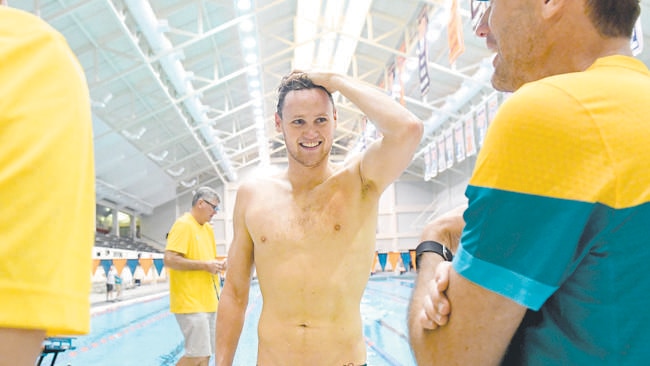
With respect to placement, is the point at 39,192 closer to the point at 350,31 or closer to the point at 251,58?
the point at 251,58

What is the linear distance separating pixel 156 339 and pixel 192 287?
14.1ft

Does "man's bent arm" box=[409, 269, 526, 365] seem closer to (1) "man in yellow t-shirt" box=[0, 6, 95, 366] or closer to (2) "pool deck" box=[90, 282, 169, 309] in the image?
(1) "man in yellow t-shirt" box=[0, 6, 95, 366]

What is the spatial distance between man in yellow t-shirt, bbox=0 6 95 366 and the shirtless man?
1528mm

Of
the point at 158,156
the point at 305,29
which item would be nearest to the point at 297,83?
the point at 305,29

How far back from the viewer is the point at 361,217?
7.39 ft

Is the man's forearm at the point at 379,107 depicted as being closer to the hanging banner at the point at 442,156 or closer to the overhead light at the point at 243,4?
the overhead light at the point at 243,4

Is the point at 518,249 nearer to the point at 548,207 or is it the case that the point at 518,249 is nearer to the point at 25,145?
the point at 548,207

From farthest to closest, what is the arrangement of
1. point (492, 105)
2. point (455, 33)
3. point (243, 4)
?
1. point (492, 105)
2. point (243, 4)
3. point (455, 33)

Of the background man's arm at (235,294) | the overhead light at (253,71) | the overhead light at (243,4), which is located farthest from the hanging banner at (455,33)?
the background man's arm at (235,294)

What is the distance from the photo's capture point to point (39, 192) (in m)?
0.61

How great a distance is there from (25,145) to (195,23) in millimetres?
13935

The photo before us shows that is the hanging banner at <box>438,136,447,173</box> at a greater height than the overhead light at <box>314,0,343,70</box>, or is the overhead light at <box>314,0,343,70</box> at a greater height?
the overhead light at <box>314,0,343,70</box>

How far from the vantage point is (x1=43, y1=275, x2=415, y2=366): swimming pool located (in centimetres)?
661

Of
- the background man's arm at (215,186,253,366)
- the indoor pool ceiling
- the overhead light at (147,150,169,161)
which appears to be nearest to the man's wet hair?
the background man's arm at (215,186,253,366)
